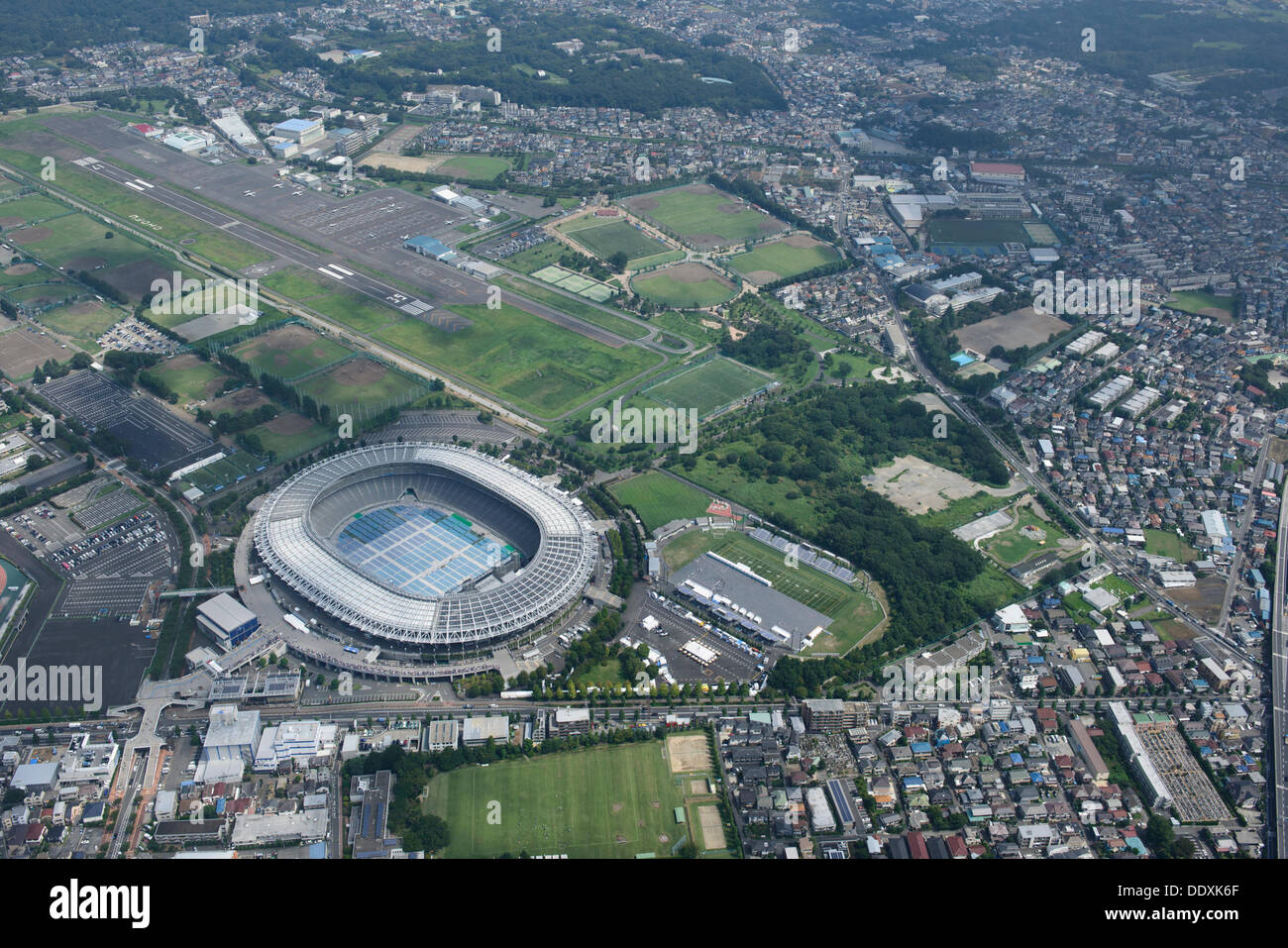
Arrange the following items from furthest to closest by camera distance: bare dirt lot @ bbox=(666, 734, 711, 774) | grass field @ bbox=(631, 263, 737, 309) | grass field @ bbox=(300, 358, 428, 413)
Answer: grass field @ bbox=(631, 263, 737, 309) → grass field @ bbox=(300, 358, 428, 413) → bare dirt lot @ bbox=(666, 734, 711, 774)

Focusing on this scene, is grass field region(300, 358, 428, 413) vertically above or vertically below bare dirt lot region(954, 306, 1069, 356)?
below

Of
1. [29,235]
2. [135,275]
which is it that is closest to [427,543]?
[135,275]

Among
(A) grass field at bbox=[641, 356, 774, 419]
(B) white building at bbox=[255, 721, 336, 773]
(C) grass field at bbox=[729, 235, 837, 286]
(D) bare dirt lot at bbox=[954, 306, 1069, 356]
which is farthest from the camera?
(C) grass field at bbox=[729, 235, 837, 286]

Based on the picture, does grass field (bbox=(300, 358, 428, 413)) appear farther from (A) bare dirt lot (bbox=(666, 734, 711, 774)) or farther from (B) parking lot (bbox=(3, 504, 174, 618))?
(A) bare dirt lot (bbox=(666, 734, 711, 774))

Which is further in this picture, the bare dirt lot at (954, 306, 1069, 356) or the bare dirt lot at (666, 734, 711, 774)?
the bare dirt lot at (954, 306, 1069, 356)

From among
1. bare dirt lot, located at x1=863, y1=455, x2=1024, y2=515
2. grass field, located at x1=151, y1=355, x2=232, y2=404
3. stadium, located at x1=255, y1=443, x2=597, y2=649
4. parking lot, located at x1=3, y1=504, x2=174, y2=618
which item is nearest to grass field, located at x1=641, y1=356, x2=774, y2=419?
bare dirt lot, located at x1=863, y1=455, x2=1024, y2=515

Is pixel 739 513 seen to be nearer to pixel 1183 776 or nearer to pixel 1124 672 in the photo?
pixel 1124 672

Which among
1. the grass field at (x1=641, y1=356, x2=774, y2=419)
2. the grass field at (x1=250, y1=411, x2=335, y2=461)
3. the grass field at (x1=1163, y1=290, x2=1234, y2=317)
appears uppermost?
the grass field at (x1=1163, y1=290, x2=1234, y2=317)
